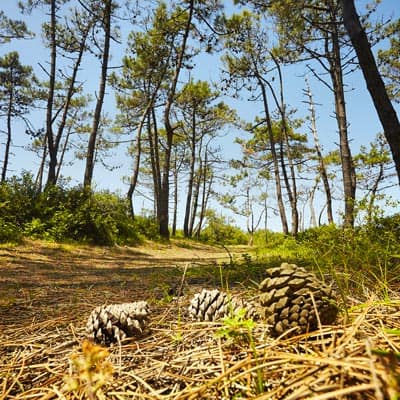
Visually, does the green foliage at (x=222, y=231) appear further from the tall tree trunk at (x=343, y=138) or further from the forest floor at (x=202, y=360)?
the forest floor at (x=202, y=360)

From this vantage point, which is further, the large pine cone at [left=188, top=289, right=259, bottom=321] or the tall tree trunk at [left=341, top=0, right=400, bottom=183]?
the tall tree trunk at [left=341, top=0, right=400, bottom=183]

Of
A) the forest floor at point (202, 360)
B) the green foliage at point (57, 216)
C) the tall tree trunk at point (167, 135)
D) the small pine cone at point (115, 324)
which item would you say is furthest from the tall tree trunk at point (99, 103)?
the small pine cone at point (115, 324)

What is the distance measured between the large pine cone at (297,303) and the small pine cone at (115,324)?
0.51 meters

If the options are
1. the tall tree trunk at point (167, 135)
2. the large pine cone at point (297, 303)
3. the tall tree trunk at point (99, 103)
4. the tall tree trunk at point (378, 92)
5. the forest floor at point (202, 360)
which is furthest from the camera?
Answer: the tall tree trunk at point (167, 135)

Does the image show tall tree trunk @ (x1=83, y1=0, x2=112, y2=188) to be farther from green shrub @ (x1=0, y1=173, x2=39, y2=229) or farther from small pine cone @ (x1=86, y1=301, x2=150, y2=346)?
small pine cone @ (x1=86, y1=301, x2=150, y2=346)

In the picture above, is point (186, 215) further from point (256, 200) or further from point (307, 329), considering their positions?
point (307, 329)

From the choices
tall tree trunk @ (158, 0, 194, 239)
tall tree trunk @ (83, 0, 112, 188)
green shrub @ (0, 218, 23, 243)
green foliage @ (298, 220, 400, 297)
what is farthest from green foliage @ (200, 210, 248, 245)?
green foliage @ (298, 220, 400, 297)

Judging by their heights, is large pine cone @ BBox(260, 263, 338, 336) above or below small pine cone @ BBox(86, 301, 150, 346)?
above

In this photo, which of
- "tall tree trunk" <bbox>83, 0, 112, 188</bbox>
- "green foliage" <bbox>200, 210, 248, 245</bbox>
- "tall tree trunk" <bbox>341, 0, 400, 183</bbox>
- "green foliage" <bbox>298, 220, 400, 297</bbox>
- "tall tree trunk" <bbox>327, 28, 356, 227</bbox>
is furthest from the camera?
"green foliage" <bbox>200, 210, 248, 245</bbox>

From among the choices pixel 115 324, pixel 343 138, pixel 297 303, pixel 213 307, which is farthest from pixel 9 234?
pixel 343 138

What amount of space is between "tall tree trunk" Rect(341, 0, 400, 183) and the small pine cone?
11.3 feet

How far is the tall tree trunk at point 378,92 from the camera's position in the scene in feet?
11.3

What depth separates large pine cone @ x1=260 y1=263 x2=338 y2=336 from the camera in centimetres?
88

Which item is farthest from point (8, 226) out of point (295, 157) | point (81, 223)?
point (295, 157)
